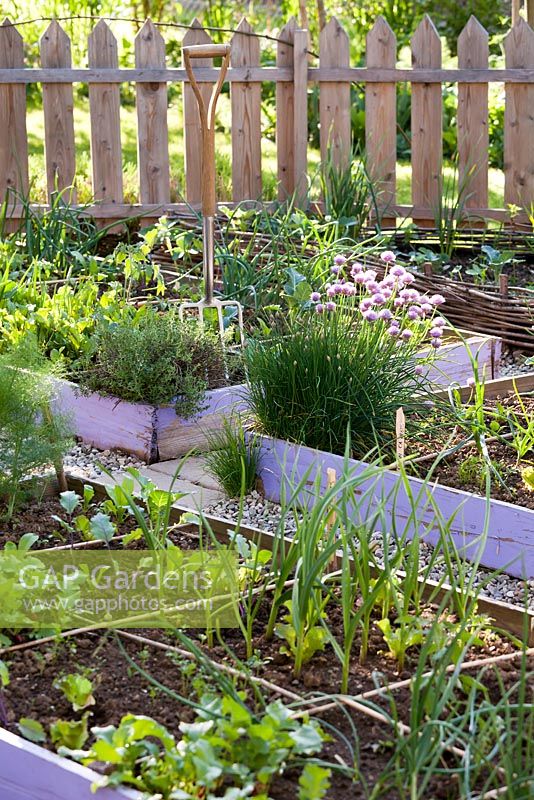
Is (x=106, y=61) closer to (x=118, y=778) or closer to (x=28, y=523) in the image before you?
(x=28, y=523)

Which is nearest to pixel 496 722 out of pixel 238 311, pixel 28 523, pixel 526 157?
pixel 28 523

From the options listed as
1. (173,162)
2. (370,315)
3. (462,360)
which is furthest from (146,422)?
(173,162)

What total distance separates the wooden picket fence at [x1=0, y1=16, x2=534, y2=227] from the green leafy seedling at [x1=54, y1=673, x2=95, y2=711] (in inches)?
208

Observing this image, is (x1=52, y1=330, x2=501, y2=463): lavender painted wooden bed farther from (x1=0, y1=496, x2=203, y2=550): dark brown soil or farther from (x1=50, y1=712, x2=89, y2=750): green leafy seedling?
(x1=50, y1=712, x2=89, y2=750): green leafy seedling

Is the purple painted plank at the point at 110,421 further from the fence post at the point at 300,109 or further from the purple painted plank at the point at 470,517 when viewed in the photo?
the fence post at the point at 300,109

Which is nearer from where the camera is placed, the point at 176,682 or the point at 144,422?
the point at 176,682

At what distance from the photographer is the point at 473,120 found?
24.7ft

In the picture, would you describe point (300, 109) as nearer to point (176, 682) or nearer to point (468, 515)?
point (468, 515)

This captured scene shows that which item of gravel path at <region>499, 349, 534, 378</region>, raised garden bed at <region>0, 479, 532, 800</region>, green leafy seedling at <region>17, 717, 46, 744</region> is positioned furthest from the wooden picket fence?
green leafy seedling at <region>17, 717, 46, 744</region>

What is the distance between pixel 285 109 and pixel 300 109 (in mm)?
150

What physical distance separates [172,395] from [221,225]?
2.68m

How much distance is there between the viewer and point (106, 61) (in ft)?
24.1

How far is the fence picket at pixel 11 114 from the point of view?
733cm

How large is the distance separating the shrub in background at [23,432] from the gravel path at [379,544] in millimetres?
630
